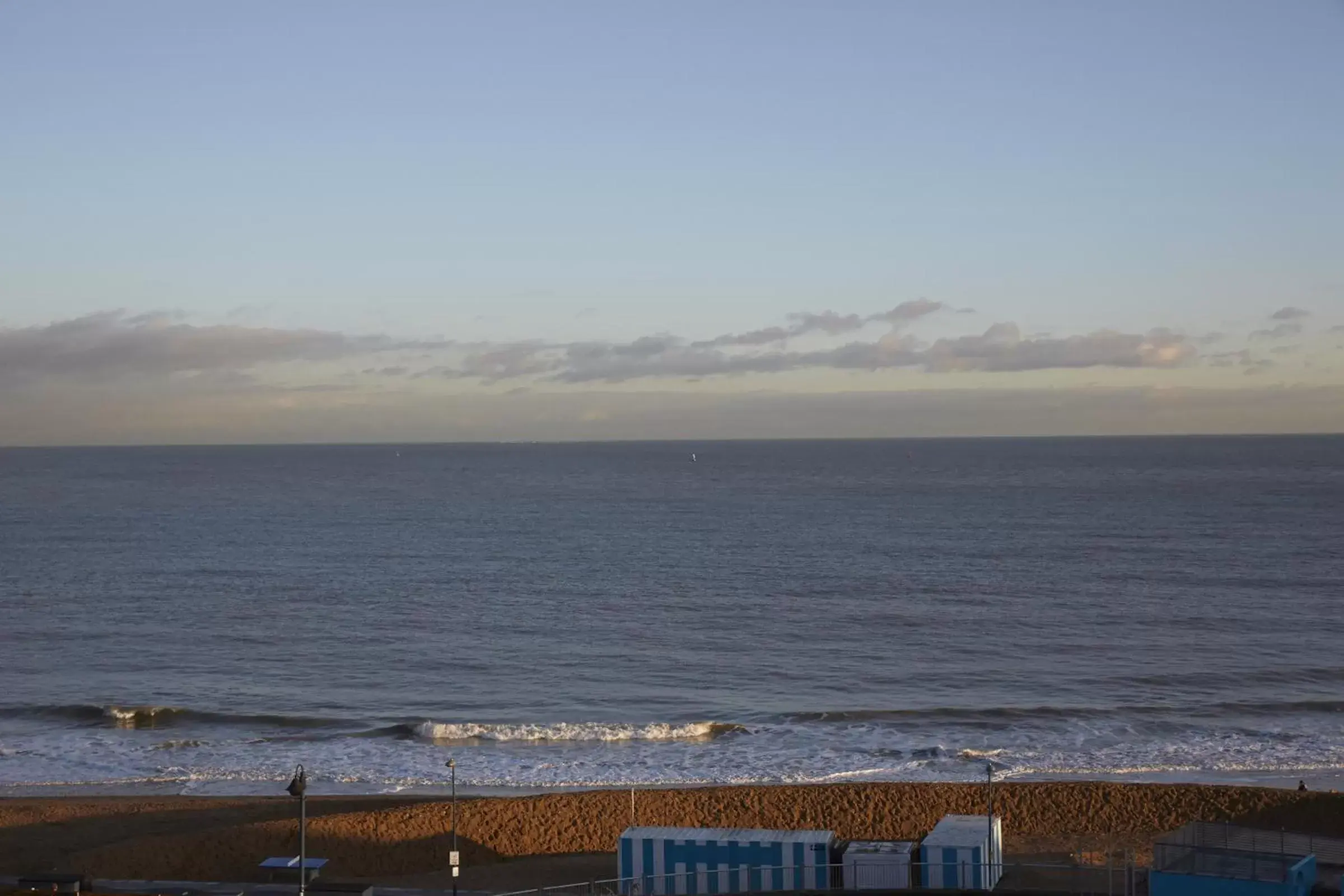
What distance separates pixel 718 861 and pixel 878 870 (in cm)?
291

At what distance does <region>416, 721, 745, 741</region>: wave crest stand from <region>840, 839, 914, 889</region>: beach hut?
55.9ft

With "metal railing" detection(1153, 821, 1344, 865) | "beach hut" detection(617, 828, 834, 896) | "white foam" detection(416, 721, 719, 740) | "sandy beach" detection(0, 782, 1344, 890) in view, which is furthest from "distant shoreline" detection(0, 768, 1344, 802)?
"metal railing" detection(1153, 821, 1344, 865)

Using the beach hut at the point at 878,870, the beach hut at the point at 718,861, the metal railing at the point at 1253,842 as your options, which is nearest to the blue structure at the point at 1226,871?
the metal railing at the point at 1253,842

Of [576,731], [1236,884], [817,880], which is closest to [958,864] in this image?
[817,880]

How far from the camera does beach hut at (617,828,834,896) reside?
23688 millimetres

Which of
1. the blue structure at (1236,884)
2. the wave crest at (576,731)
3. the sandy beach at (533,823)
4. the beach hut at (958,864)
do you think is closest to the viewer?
the blue structure at (1236,884)

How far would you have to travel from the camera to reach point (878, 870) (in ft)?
77.4

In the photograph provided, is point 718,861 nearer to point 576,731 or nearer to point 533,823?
point 533,823

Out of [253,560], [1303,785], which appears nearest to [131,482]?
[253,560]

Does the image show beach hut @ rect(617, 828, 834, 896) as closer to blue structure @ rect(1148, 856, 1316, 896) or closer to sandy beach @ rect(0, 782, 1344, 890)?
sandy beach @ rect(0, 782, 1344, 890)

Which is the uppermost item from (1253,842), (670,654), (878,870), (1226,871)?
(1226,871)

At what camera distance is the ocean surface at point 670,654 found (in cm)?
3828

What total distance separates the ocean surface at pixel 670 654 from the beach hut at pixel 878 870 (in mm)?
12171

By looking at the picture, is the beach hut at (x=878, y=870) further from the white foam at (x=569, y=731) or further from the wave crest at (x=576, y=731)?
the white foam at (x=569, y=731)
